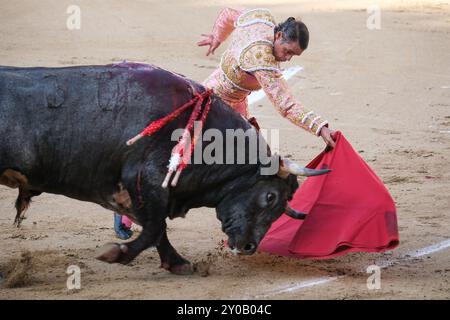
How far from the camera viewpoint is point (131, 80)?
5453 mm

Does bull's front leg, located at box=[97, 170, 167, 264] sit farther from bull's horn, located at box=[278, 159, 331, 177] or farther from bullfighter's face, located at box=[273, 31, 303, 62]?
bullfighter's face, located at box=[273, 31, 303, 62]

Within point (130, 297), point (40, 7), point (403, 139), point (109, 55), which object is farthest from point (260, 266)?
point (40, 7)

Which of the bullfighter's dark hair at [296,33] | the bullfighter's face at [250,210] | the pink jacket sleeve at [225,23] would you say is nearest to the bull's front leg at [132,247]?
the bullfighter's face at [250,210]

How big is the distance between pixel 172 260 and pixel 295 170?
85 cm

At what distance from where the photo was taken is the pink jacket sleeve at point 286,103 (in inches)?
228

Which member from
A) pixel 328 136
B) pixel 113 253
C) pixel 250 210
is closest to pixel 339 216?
pixel 328 136

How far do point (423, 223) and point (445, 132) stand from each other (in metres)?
2.70

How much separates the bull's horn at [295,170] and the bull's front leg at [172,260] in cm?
72

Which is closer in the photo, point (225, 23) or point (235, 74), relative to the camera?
point (235, 74)

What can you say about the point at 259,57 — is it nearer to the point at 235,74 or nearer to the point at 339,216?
the point at 235,74

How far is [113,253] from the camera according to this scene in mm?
5301

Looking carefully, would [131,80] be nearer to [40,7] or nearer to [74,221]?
[74,221]

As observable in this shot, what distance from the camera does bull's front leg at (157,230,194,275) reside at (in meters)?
5.71

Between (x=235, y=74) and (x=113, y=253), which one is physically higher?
(x=235, y=74)
